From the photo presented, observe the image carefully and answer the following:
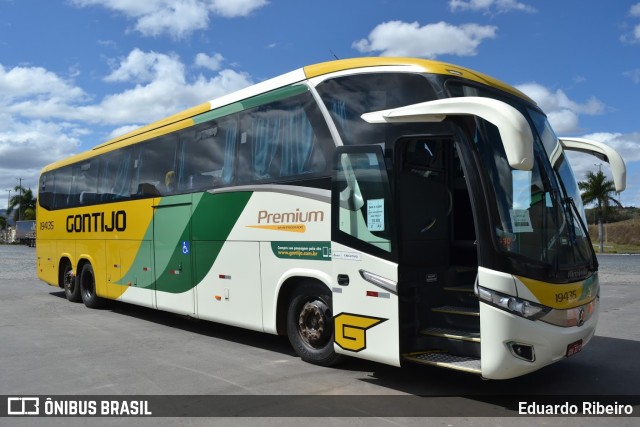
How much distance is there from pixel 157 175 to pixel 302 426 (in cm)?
656

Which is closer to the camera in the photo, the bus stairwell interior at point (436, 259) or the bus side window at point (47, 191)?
the bus stairwell interior at point (436, 259)

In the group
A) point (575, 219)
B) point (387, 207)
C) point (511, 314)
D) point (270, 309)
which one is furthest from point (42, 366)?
point (575, 219)

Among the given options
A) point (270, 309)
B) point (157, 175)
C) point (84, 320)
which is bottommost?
point (84, 320)

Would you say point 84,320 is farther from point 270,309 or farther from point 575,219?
point 575,219

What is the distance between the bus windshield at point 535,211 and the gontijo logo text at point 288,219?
7.03 feet

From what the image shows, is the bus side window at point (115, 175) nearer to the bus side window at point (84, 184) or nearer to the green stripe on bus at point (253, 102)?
the bus side window at point (84, 184)

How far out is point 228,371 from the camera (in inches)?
273

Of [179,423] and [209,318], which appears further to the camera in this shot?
[209,318]

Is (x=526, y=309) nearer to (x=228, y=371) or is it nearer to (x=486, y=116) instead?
(x=486, y=116)

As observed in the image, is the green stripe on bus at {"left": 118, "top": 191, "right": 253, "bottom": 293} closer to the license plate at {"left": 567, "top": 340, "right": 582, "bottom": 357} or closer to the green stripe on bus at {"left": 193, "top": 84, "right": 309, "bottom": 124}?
the green stripe on bus at {"left": 193, "top": 84, "right": 309, "bottom": 124}

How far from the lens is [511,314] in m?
5.10

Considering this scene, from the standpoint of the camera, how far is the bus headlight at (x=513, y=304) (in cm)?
511

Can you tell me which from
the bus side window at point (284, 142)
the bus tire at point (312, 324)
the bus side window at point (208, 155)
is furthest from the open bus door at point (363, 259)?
the bus side window at point (208, 155)

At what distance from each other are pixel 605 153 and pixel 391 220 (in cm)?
315
